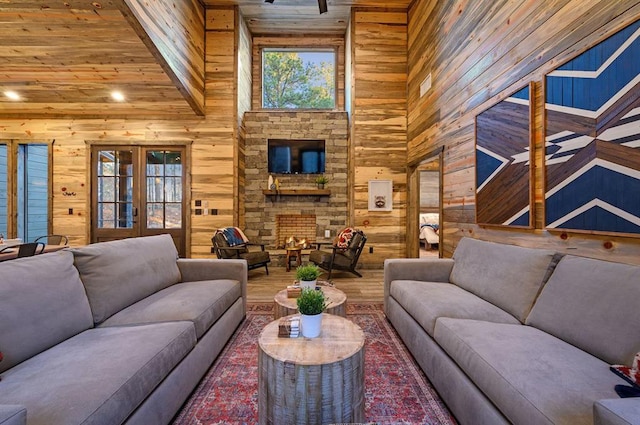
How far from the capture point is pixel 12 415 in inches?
29.3

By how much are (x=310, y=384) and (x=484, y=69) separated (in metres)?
3.46

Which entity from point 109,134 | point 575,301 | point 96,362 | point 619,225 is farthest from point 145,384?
point 109,134

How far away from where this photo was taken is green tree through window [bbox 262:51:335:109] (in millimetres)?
6648

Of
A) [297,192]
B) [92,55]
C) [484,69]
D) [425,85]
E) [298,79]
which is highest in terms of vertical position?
[298,79]

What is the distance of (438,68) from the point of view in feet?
13.8

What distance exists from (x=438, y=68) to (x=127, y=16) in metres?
4.21

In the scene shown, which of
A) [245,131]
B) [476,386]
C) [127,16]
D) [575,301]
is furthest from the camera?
[245,131]

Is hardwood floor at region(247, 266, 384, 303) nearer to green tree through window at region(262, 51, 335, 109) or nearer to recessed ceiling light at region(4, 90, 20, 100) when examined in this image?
green tree through window at region(262, 51, 335, 109)

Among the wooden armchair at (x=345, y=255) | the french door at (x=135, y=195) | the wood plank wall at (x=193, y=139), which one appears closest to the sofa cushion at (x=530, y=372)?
the wooden armchair at (x=345, y=255)

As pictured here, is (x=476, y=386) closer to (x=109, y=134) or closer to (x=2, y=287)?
(x=2, y=287)

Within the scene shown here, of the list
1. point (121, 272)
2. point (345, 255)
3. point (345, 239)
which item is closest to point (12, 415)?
point (121, 272)

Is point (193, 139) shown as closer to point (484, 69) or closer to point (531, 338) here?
point (484, 69)

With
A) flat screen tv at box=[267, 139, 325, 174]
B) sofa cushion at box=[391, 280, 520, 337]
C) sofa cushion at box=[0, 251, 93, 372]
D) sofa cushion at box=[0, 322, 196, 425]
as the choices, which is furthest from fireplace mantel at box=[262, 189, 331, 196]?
sofa cushion at box=[0, 322, 196, 425]

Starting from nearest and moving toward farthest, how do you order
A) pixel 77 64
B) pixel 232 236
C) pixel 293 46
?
pixel 77 64 → pixel 232 236 → pixel 293 46
